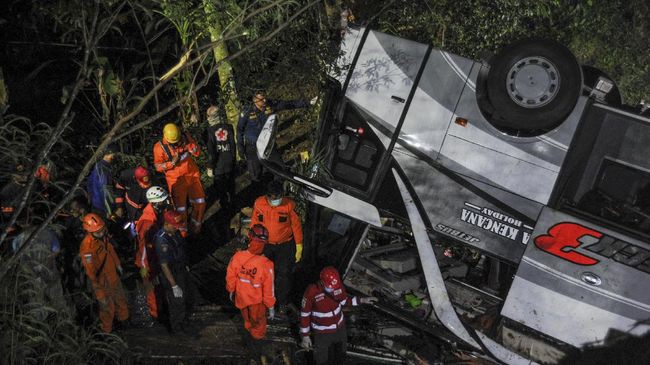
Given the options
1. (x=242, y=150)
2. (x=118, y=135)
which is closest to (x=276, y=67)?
(x=242, y=150)

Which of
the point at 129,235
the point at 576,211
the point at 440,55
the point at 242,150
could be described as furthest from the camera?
the point at 242,150

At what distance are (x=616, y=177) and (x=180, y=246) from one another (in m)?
4.44

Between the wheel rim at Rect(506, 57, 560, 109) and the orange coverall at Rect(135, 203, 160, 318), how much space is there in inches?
164

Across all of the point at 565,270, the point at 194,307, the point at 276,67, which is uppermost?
the point at 276,67

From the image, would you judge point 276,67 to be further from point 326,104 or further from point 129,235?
point 129,235

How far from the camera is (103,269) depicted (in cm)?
620

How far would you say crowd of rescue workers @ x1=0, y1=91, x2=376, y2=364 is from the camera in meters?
5.88

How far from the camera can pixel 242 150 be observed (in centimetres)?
902

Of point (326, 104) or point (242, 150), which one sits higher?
point (326, 104)

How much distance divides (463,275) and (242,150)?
4020 mm

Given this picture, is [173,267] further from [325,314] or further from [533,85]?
[533,85]

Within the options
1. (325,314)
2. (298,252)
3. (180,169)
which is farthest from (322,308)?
(180,169)

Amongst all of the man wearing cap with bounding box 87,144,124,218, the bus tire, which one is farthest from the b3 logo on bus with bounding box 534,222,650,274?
the man wearing cap with bounding box 87,144,124,218

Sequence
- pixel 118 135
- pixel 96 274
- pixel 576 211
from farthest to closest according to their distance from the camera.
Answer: pixel 96 274 < pixel 576 211 < pixel 118 135
